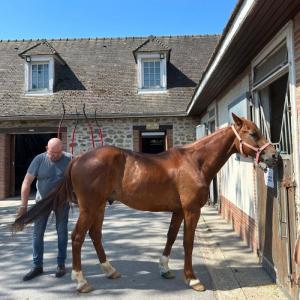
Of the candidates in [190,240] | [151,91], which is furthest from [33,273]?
[151,91]

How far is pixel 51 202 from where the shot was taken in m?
4.60

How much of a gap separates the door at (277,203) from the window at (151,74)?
9.06m

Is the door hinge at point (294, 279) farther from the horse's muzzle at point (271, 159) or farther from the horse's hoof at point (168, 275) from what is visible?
the horse's hoof at point (168, 275)

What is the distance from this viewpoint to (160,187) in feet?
14.4

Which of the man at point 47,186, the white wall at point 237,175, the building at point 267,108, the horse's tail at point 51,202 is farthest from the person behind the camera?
the white wall at point 237,175

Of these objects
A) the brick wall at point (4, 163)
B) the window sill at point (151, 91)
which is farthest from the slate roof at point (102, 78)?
the brick wall at point (4, 163)

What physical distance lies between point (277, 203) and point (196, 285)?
1350 mm

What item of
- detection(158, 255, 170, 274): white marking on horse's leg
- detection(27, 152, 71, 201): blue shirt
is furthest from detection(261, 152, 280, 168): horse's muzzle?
detection(27, 152, 71, 201): blue shirt

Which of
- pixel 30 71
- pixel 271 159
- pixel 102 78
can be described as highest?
pixel 30 71

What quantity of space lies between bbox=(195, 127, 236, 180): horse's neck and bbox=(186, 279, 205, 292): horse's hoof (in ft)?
4.13

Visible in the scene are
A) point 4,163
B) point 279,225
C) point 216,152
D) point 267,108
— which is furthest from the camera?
point 4,163

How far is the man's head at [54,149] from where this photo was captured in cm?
480

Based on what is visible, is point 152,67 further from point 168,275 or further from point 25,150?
point 168,275

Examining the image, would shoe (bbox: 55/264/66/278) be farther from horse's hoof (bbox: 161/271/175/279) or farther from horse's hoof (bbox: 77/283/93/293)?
horse's hoof (bbox: 161/271/175/279)
